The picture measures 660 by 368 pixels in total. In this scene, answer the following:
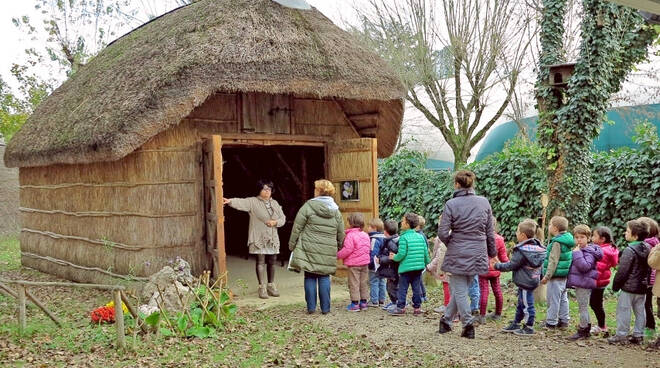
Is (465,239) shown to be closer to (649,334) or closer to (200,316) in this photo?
(649,334)

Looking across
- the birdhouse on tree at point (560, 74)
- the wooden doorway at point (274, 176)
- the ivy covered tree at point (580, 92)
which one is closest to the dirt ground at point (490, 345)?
the ivy covered tree at point (580, 92)

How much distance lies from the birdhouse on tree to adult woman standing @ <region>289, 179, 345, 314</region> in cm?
437

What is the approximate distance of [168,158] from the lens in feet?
26.9

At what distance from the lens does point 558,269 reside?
232 inches

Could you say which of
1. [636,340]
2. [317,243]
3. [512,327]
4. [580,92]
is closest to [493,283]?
[512,327]

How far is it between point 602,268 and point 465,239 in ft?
4.47

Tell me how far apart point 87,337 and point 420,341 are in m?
3.30

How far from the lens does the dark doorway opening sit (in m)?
11.0

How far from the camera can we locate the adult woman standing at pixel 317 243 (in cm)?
689

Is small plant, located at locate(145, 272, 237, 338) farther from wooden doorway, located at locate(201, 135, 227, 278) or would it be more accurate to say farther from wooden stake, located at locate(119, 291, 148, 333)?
wooden doorway, located at locate(201, 135, 227, 278)

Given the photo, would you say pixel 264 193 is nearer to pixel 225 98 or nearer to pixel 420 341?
pixel 225 98

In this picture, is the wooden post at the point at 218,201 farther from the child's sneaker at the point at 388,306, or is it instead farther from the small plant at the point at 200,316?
the child's sneaker at the point at 388,306

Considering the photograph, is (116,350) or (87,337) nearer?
(116,350)

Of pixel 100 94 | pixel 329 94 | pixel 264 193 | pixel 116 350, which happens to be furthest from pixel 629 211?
pixel 100 94
